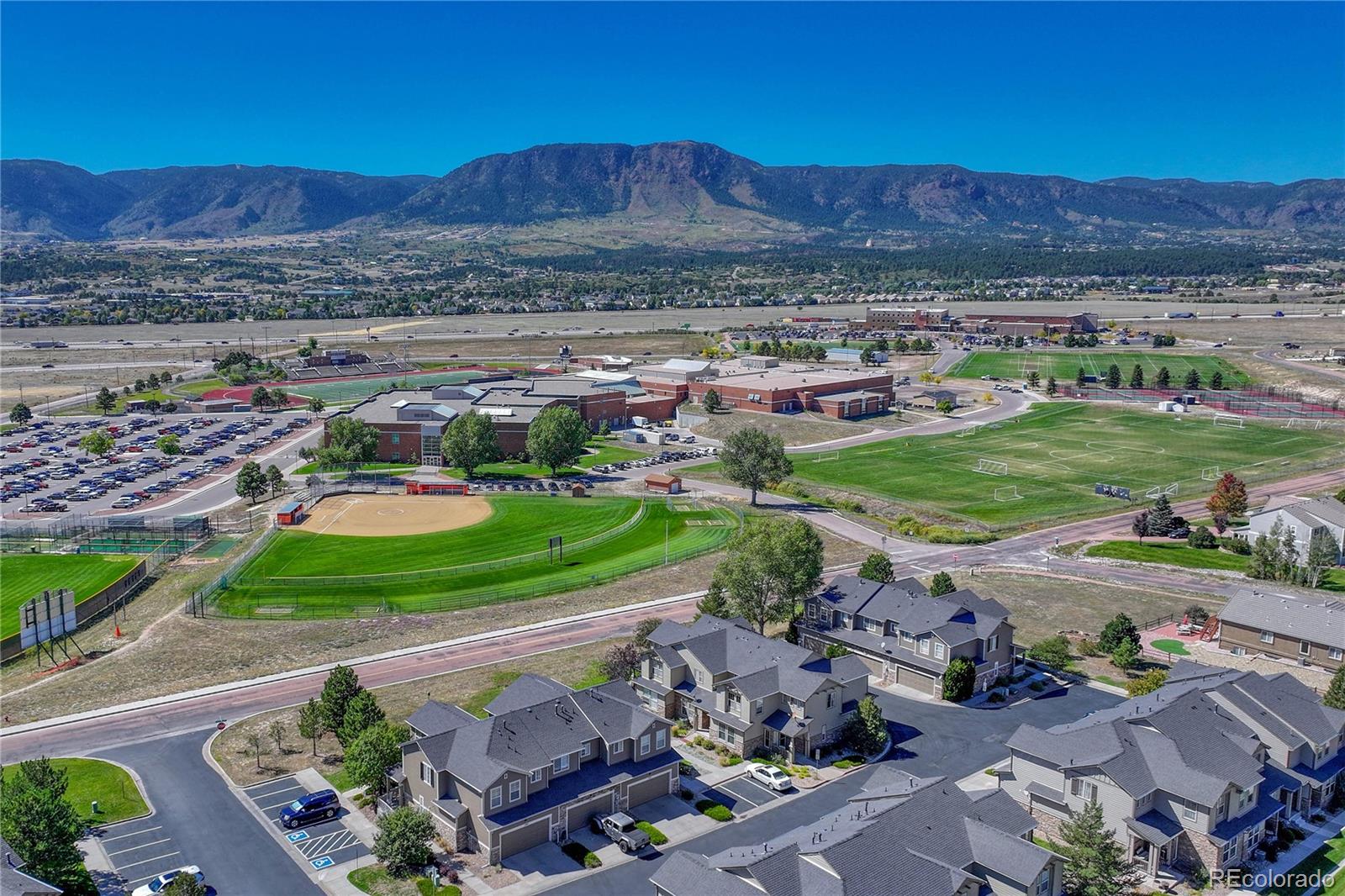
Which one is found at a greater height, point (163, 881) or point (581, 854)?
point (163, 881)

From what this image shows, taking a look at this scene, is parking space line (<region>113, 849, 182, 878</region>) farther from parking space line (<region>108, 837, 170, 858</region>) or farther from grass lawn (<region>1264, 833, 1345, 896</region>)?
grass lawn (<region>1264, 833, 1345, 896</region>)

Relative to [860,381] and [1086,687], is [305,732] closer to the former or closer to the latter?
[1086,687]

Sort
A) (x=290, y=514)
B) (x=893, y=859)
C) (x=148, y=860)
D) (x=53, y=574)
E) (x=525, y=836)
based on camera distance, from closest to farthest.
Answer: (x=893, y=859), (x=148, y=860), (x=525, y=836), (x=53, y=574), (x=290, y=514)

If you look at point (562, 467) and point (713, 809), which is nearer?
point (713, 809)

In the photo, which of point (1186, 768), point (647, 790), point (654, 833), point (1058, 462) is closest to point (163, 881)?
point (654, 833)

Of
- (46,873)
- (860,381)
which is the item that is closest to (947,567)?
(46,873)

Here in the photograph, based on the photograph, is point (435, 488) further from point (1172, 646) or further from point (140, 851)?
point (1172, 646)
